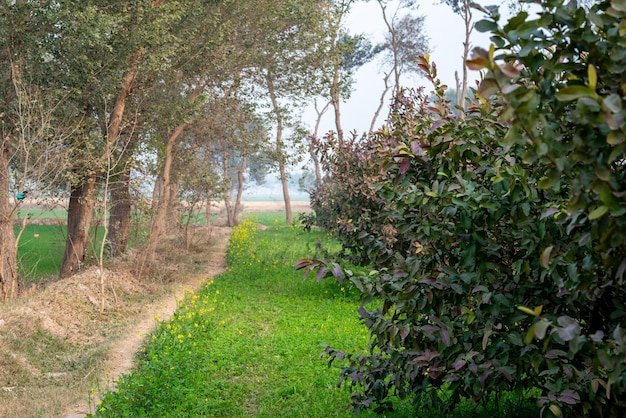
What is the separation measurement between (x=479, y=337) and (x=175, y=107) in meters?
10.2

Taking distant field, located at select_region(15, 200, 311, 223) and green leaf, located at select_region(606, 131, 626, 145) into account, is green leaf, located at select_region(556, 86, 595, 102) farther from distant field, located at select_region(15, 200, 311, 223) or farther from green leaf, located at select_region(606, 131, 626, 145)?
distant field, located at select_region(15, 200, 311, 223)

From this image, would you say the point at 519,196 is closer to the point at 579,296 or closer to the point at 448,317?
the point at 579,296

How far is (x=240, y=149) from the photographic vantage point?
55.9ft

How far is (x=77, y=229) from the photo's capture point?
13.7 meters

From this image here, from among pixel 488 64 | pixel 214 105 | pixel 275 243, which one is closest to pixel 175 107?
pixel 214 105

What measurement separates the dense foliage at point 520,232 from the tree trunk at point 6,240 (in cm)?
824

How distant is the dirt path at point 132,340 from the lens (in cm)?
612

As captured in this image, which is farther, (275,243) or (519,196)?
(275,243)

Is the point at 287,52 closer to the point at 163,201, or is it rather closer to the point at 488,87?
the point at 163,201

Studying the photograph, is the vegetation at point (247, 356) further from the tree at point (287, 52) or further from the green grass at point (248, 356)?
the tree at point (287, 52)

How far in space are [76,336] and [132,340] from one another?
0.83 meters

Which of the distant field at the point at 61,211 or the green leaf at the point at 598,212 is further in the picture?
the distant field at the point at 61,211

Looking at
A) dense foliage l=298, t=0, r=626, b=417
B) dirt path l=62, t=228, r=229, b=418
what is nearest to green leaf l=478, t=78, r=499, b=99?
dense foliage l=298, t=0, r=626, b=417

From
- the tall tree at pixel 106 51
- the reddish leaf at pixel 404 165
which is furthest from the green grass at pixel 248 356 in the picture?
the tall tree at pixel 106 51
